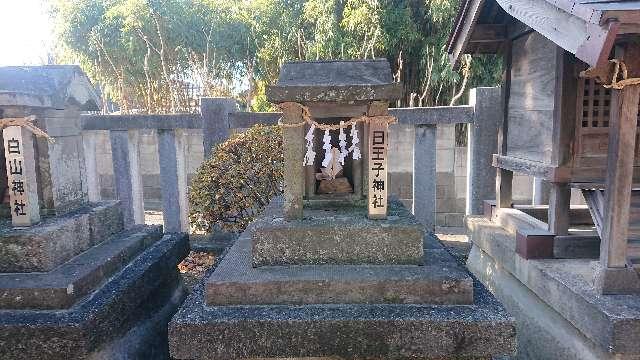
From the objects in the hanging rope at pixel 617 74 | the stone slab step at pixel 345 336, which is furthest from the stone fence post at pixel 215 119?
the hanging rope at pixel 617 74

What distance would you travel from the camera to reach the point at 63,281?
2848mm

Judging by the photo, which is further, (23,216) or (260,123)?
(260,123)

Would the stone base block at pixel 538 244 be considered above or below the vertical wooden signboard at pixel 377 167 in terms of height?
below

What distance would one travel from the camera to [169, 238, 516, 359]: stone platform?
98.5 inches

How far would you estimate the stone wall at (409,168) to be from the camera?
6926 mm

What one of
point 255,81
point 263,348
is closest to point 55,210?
point 263,348

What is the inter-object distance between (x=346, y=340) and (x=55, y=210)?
2.66m

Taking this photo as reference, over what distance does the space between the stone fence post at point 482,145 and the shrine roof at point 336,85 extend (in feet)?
8.62

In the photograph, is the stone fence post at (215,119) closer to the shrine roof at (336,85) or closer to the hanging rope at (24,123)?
the hanging rope at (24,123)

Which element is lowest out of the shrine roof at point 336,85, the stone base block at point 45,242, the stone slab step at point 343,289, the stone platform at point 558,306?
the stone platform at point 558,306

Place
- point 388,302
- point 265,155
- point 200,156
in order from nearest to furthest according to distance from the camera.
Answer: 1. point 388,302
2. point 265,155
3. point 200,156

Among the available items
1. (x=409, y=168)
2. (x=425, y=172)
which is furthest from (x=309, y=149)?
(x=409, y=168)

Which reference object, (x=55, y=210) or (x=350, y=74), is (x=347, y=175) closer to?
(x=350, y=74)

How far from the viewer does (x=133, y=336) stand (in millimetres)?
3260
